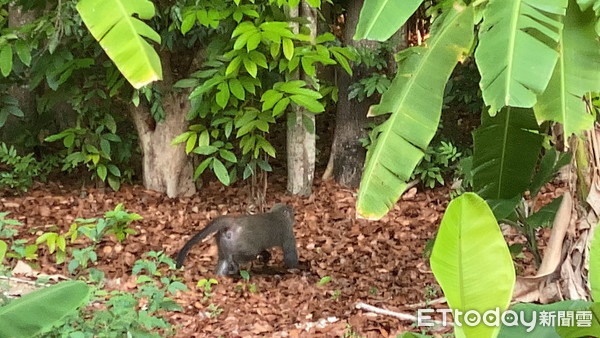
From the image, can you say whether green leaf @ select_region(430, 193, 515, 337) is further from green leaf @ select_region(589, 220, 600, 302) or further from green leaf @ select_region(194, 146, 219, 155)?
green leaf @ select_region(194, 146, 219, 155)

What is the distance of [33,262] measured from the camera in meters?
4.28

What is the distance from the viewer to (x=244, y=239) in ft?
13.6

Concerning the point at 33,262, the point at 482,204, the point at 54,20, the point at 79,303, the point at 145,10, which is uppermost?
the point at 54,20

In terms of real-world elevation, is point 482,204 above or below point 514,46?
below

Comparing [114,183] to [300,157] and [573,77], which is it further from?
[573,77]

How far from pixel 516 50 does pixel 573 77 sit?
0.87ft

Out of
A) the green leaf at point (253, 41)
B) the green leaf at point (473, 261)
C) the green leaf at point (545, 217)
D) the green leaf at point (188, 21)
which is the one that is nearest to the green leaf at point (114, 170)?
the green leaf at point (188, 21)

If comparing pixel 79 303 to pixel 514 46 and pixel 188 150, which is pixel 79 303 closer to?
pixel 514 46

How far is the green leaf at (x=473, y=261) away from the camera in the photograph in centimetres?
138

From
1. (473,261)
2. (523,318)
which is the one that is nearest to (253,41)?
(523,318)

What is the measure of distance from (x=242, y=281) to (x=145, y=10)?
2427mm

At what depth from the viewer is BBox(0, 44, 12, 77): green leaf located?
3820 millimetres

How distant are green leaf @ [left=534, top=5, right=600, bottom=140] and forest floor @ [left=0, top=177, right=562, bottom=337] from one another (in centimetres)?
153

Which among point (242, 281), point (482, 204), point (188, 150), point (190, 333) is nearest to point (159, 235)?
point (188, 150)
